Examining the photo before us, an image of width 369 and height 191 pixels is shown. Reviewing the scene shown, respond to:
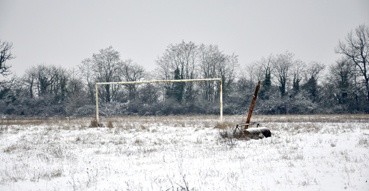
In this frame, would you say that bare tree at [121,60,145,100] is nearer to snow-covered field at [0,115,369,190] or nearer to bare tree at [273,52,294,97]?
bare tree at [273,52,294,97]

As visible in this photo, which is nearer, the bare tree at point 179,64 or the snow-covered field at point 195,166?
the snow-covered field at point 195,166

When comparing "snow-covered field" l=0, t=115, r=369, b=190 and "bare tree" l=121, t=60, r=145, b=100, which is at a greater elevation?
"bare tree" l=121, t=60, r=145, b=100

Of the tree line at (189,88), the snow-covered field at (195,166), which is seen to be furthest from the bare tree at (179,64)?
the snow-covered field at (195,166)

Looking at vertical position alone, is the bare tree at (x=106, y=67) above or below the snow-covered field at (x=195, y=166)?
above

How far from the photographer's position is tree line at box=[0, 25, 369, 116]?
152 feet

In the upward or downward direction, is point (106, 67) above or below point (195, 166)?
above

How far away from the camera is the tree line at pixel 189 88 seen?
46375 millimetres

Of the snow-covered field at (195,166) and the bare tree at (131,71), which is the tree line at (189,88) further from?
the snow-covered field at (195,166)

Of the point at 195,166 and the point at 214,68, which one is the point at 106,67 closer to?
the point at 214,68

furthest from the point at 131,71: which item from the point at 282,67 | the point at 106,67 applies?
the point at 282,67

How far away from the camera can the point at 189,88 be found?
54469mm

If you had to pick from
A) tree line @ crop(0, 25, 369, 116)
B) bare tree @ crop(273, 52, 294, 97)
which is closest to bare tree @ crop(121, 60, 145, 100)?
tree line @ crop(0, 25, 369, 116)

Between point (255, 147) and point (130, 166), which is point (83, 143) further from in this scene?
point (255, 147)

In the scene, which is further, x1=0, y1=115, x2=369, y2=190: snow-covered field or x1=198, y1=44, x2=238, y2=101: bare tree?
x1=198, y1=44, x2=238, y2=101: bare tree
